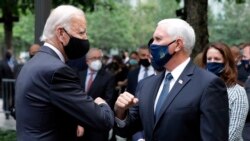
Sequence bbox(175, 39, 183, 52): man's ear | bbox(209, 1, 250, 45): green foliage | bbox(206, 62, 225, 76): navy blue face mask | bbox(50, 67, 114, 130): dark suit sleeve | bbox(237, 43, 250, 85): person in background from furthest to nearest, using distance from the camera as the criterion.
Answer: bbox(209, 1, 250, 45): green foliage → bbox(237, 43, 250, 85): person in background → bbox(206, 62, 225, 76): navy blue face mask → bbox(175, 39, 183, 52): man's ear → bbox(50, 67, 114, 130): dark suit sleeve

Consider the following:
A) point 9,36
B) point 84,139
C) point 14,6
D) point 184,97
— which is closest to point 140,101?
point 184,97

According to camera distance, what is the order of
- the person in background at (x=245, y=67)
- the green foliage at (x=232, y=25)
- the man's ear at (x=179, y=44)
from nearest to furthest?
the man's ear at (x=179, y=44) → the person in background at (x=245, y=67) → the green foliage at (x=232, y=25)

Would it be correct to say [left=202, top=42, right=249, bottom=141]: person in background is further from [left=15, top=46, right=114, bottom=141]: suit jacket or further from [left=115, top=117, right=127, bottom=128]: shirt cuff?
[left=15, top=46, right=114, bottom=141]: suit jacket

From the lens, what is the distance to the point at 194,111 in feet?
12.9

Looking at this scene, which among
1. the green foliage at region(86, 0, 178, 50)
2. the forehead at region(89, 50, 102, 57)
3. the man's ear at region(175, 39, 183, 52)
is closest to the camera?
the man's ear at region(175, 39, 183, 52)

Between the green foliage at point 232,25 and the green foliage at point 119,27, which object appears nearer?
the green foliage at point 119,27

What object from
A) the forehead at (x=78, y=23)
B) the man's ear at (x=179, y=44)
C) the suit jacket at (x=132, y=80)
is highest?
the forehead at (x=78, y=23)

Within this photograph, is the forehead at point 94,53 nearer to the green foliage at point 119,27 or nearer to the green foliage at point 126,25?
the green foliage at point 119,27

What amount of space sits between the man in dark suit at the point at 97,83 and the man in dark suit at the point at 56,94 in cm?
516

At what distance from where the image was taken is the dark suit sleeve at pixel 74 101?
3805 millimetres

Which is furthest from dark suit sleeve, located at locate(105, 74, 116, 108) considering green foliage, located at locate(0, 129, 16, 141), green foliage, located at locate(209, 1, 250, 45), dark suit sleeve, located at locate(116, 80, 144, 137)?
green foliage, located at locate(209, 1, 250, 45)

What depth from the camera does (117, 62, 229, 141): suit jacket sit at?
12.8ft

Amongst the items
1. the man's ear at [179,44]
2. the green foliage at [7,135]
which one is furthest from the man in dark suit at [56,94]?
the green foliage at [7,135]

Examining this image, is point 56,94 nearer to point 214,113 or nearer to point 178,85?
point 178,85
